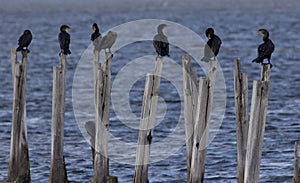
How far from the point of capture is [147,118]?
15680 mm

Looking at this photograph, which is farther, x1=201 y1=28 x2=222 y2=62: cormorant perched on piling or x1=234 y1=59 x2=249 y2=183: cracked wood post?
x1=201 y1=28 x2=222 y2=62: cormorant perched on piling

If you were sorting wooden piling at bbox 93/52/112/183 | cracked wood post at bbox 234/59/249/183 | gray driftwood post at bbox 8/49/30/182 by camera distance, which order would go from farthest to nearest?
A: gray driftwood post at bbox 8/49/30/182, wooden piling at bbox 93/52/112/183, cracked wood post at bbox 234/59/249/183

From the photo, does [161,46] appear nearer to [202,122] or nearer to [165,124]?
[202,122]

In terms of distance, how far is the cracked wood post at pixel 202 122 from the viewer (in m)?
15.4

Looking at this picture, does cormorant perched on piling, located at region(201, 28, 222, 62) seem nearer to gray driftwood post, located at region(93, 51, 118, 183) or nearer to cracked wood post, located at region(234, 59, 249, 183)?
cracked wood post, located at region(234, 59, 249, 183)

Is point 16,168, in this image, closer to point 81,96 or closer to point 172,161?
point 172,161

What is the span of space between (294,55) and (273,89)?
1622cm

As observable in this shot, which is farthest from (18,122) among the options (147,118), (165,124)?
(165,124)

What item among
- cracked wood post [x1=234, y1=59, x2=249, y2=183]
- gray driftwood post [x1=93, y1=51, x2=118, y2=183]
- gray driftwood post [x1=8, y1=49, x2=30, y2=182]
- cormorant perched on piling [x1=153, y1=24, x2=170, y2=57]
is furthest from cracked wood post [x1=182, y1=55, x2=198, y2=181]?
gray driftwood post [x1=8, y1=49, x2=30, y2=182]

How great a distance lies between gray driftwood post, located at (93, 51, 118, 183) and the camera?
15797 millimetres

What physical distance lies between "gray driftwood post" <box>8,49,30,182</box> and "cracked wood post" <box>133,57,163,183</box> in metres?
2.30

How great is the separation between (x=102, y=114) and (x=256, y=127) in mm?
A: 2985

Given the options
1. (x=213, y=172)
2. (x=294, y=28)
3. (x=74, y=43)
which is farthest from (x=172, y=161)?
(x=294, y=28)

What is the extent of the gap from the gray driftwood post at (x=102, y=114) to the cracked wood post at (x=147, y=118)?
65cm
